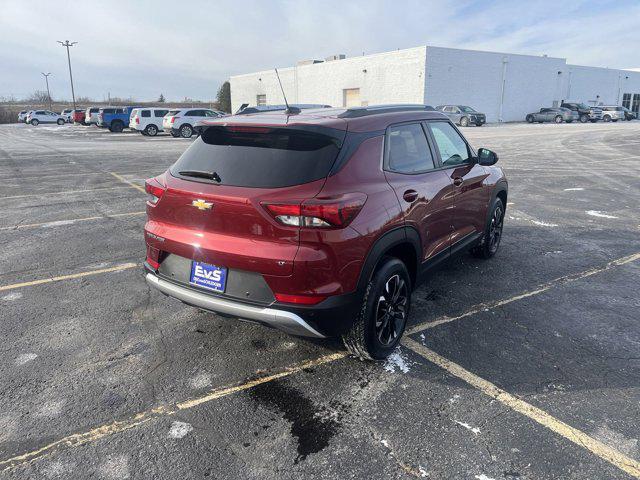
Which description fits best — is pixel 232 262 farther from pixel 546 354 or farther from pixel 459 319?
pixel 546 354

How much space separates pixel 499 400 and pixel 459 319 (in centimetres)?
118

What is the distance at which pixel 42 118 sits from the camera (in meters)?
52.7

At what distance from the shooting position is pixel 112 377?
3275 millimetres

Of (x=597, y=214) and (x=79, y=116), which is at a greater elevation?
(x=79, y=116)

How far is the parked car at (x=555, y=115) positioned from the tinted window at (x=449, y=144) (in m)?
43.4

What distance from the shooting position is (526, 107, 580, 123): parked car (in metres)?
42.3

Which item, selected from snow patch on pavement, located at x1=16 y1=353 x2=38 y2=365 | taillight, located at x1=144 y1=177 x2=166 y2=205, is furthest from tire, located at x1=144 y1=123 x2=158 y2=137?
snow patch on pavement, located at x1=16 y1=353 x2=38 y2=365

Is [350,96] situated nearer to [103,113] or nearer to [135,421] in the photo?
[103,113]

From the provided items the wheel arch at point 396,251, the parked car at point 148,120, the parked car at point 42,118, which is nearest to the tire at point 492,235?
the wheel arch at point 396,251

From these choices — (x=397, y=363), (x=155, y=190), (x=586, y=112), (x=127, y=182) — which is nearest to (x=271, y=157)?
(x=155, y=190)

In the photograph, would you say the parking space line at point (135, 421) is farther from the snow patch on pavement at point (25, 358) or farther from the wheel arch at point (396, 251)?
the snow patch on pavement at point (25, 358)

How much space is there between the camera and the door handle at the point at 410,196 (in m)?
3.49

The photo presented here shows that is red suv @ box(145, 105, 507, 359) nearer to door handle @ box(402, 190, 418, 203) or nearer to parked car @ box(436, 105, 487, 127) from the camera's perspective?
door handle @ box(402, 190, 418, 203)

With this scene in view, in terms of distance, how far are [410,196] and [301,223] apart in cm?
106
